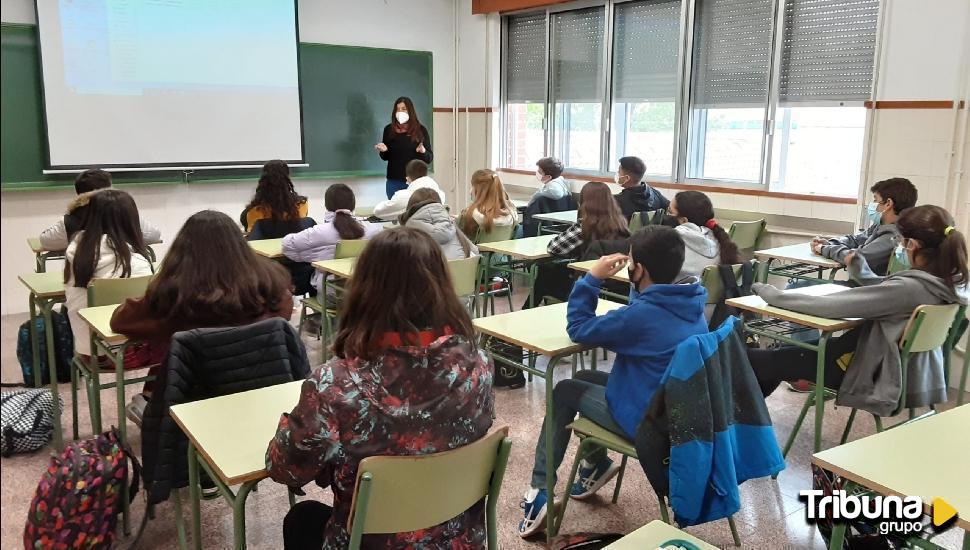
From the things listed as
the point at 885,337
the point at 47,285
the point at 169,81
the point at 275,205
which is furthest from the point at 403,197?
the point at 885,337

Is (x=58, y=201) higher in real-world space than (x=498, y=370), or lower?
higher

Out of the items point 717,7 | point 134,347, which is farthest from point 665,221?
point 134,347

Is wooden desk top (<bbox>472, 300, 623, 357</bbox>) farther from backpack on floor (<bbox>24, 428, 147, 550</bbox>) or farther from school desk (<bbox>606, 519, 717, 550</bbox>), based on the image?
backpack on floor (<bbox>24, 428, 147, 550</bbox>)

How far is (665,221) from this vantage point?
16.6 feet

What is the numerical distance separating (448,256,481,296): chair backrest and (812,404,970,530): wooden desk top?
7.67 feet

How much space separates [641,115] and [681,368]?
5.15 metres

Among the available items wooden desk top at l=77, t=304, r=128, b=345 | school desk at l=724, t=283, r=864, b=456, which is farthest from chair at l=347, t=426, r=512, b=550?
school desk at l=724, t=283, r=864, b=456

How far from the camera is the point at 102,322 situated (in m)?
2.67

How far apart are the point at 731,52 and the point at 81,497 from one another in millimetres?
5477

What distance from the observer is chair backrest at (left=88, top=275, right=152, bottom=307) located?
115 inches

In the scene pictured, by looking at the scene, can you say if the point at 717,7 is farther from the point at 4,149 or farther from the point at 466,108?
the point at 4,149

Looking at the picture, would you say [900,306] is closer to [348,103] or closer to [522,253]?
[522,253]

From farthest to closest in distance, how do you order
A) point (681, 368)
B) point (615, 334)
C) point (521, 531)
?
1. point (521, 531)
2. point (615, 334)
3. point (681, 368)

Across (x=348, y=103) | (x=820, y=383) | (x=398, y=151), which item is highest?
(x=348, y=103)
